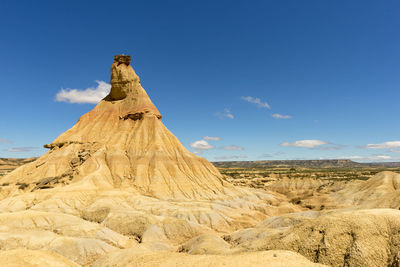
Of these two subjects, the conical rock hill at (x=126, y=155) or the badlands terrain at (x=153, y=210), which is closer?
the badlands terrain at (x=153, y=210)

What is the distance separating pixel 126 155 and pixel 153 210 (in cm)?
2271

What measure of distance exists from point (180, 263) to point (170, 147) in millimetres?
49187

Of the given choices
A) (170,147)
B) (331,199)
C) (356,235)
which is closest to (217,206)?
(170,147)

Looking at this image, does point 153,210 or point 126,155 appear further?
point 126,155

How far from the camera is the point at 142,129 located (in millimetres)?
67438

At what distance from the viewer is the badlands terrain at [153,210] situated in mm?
18219

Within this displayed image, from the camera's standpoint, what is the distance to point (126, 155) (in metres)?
62.4

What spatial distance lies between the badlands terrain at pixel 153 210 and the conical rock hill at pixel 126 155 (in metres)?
0.30

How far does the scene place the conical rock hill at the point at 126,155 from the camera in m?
55.6

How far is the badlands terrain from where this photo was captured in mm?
18219

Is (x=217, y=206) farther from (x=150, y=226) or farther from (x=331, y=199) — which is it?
(x=331, y=199)

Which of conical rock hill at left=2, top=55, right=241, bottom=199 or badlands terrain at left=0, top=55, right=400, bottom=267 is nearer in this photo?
badlands terrain at left=0, top=55, right=400, bottom=267

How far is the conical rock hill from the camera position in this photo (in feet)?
182

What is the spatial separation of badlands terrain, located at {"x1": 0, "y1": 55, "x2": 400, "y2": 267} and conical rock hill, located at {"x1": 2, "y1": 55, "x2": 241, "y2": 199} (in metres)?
0.30
